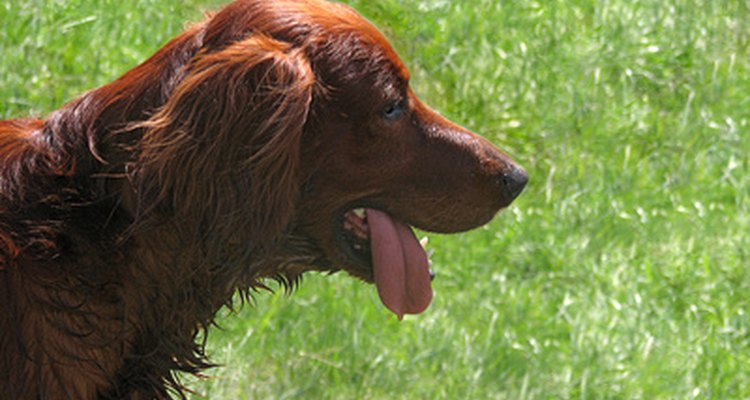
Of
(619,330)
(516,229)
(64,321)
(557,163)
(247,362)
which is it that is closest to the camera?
(64,321)

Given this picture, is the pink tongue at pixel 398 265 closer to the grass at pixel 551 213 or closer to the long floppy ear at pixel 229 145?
the long floppy ear at pixel 229 145

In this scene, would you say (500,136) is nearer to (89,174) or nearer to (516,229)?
(516,229)

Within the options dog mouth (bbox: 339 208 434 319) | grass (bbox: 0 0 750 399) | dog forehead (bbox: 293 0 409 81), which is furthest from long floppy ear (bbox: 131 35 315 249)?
grass (bbox: 0 0 750 399)

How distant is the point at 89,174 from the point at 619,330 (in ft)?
9.61

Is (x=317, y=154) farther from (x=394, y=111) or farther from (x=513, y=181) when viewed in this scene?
(x=513, y=181)

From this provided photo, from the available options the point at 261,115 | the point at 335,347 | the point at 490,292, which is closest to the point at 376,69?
the point at 261,115

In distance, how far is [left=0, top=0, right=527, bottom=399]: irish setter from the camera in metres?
3.76

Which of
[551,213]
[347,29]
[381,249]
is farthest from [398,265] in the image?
[551,213]

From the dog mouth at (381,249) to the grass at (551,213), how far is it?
4.20 feet

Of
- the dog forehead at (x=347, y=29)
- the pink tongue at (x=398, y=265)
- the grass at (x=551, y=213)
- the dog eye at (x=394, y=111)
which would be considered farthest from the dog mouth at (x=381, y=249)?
the grass at (x=551, y=213)

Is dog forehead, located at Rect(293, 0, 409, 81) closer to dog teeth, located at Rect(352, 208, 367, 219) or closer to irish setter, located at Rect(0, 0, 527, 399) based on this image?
irish setter, located at Rect(0, 0, 527, 399)

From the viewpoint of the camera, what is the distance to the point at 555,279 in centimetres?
649

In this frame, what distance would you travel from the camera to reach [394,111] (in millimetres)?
4082

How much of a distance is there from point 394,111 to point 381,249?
0.40 m
